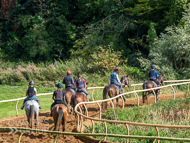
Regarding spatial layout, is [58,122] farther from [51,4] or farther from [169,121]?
[51,4]

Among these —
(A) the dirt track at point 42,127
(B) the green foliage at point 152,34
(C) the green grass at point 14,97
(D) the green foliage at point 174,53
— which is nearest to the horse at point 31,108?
(A) the dirt track at point 42,127

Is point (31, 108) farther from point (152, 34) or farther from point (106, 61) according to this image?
point (152, 34)

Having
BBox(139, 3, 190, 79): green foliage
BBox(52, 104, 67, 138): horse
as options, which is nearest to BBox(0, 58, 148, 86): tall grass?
BBox(139, 3, 190, 79): green foliage

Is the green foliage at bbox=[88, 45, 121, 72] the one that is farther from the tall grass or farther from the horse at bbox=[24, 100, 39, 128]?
the horse at bbox=[24, 100, 39, 128]

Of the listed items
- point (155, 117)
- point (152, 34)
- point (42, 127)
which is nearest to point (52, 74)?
point (152, 34)

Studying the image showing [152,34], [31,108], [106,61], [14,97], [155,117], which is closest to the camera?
[31,108]

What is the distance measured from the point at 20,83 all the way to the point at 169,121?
16.4 meters

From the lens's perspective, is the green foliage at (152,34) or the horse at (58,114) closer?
the horse at (58,114)

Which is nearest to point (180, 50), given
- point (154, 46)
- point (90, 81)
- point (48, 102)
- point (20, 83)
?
point (154, 46)

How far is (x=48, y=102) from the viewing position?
17.3 metres

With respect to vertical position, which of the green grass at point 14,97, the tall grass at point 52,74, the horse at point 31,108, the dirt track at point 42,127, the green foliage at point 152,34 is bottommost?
the dirt track at point 42,127

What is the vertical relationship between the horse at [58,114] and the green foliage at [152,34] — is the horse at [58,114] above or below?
below

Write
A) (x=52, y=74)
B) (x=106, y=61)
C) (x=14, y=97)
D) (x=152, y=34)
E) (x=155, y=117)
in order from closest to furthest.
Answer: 1. (x=155, y=117)
2. (x=14, y=97)
3. (x=106, y=61)
4. (x=52, y=74)
5. (x=152, y=34)

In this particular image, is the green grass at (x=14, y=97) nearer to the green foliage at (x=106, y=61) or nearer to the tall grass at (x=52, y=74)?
the tall grass at (x=52, y=74)
